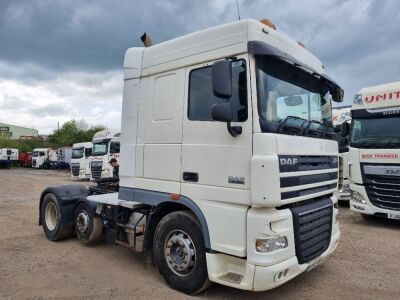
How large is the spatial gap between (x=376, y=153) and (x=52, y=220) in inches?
282

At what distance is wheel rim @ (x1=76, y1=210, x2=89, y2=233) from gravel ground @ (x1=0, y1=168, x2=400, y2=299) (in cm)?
36

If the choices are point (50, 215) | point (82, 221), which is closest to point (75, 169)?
point (50, 215)

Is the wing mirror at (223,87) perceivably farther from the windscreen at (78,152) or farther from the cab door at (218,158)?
the windscreen at (78,152)

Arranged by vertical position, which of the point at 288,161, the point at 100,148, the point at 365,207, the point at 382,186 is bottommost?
the point at 365,207

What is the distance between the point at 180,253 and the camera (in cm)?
450

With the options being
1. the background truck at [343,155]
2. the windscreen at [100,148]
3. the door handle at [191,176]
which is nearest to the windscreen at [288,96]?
the door handle at [191,176]

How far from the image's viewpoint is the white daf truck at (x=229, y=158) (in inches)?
147

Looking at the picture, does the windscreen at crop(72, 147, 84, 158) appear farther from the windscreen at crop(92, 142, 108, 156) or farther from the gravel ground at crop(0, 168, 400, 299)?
the gravel ground at crop(0, 168, 400, 299)

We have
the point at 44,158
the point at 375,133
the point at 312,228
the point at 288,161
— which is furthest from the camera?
the point at 44,158

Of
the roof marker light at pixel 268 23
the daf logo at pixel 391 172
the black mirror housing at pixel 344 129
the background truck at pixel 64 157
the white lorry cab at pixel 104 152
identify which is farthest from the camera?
the background truck at pixel 64 157

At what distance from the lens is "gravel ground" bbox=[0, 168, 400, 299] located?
4480 mm

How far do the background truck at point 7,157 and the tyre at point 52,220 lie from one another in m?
43.6

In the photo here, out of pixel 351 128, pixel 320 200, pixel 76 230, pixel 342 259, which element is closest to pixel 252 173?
pixel 320 200

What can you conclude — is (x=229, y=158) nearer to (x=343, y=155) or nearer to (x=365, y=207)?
(x=365, y=207)
